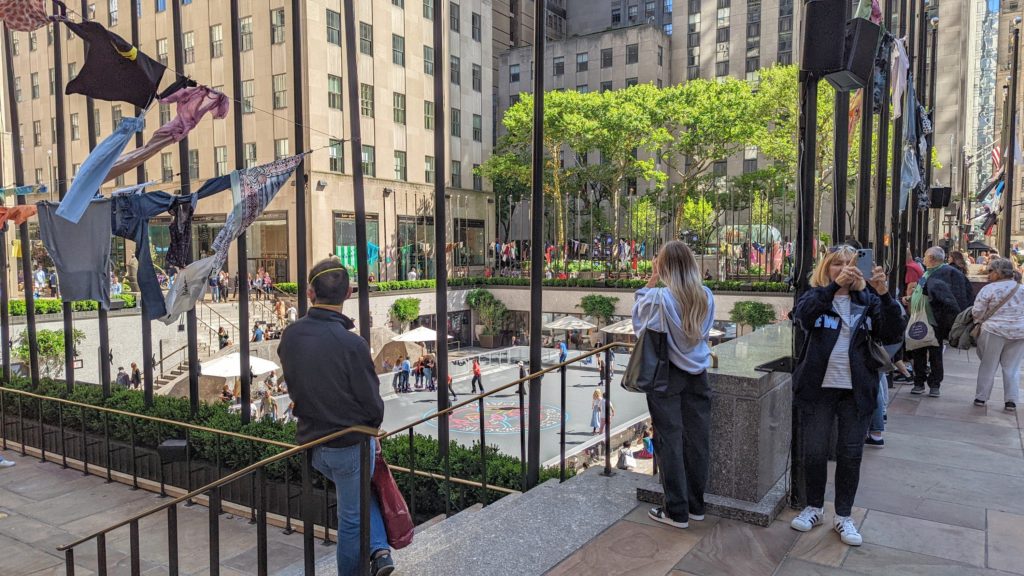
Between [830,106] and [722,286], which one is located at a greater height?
[830,106]

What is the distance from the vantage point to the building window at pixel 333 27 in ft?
119

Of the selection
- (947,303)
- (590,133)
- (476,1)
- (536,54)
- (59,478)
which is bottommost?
(59,478)

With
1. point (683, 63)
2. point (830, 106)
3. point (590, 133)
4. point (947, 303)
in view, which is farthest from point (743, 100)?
point (947, 303)

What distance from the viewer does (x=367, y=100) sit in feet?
130

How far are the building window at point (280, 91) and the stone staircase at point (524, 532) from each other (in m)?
35.3

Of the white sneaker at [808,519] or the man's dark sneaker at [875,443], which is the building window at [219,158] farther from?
the white sneaker at [808,519]

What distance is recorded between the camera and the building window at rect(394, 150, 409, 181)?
42156 millimetres

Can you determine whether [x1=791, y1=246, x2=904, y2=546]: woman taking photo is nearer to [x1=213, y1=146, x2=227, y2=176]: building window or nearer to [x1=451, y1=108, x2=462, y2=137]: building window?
[x1=213, y1=146, x2=227, y2=176]: building window

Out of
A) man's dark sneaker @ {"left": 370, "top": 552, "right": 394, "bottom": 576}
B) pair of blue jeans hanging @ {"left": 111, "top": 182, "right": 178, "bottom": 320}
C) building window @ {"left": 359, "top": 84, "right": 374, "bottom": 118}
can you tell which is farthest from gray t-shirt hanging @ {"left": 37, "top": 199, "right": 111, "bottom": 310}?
building window @ {"left": 359, "top": 84, "right": 374, "bottom": 118}

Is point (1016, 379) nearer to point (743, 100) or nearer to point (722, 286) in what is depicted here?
point (722, 286)

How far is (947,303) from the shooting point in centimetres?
872

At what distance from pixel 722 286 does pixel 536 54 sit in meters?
27.8

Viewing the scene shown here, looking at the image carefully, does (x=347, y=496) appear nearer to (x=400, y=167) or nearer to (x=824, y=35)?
(x=824, y=35)

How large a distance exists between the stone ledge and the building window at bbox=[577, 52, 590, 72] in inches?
2541
